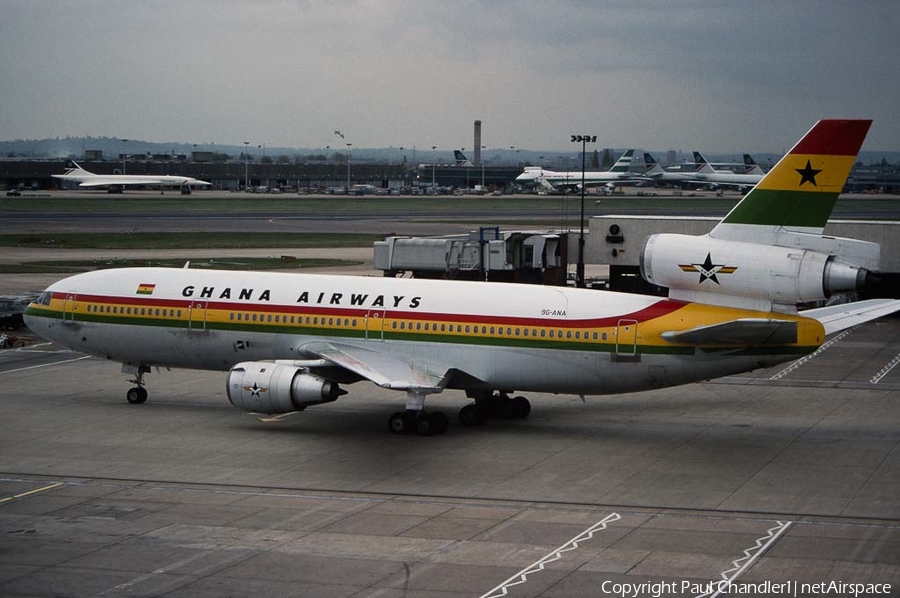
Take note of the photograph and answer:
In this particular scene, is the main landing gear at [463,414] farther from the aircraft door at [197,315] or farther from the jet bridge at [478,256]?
the jet bridge at [478,256]

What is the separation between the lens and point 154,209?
163750 millimetres

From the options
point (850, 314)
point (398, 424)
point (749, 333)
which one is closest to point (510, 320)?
point (398, 424)

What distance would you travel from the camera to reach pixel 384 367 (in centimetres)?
3947

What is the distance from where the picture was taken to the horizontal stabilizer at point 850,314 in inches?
1448

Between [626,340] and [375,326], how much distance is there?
28.9 ft

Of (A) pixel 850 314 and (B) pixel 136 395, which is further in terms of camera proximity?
(B) pixel 136 395

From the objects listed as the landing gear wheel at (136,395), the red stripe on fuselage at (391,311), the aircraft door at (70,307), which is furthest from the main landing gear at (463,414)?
the aircraft door at (70,307)

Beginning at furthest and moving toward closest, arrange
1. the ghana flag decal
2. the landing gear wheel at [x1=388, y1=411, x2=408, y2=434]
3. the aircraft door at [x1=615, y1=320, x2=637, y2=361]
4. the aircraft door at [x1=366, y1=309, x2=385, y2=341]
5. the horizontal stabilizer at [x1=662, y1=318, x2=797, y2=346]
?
the aircraft door at [x1=366, y1=309, x2=385, y2=341] < the landing gear wheel at [x1=388, y1=411, x2=408, y2=434] < the aircraft door at [x1=615, y1=320, x2=637, y2=361] < the ghana flag decal < the horizontal stabilizer at [x1=662, y1=318, x2=797, y2=346]

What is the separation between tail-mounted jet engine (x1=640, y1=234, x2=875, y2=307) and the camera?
3388cm

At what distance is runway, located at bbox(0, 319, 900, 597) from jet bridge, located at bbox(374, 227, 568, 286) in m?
20.9

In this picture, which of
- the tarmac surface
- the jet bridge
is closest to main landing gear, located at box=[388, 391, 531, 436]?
the tarmac surface

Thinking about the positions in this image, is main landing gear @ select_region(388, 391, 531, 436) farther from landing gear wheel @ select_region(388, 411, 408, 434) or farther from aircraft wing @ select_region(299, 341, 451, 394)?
aircraft wing @ select_region(299, 341, 451, 394)

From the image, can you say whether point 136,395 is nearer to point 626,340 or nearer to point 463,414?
point 463,414

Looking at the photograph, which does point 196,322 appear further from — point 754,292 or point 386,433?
point 754,292
